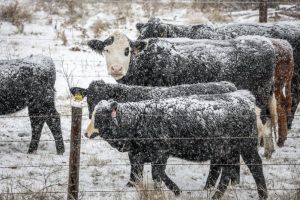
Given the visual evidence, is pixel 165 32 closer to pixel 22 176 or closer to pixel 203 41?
pixel 203 41

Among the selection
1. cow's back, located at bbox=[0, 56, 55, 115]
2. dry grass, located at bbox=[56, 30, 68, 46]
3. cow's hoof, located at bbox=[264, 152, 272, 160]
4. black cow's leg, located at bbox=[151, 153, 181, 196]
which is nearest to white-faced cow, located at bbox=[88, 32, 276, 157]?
cow's hoof, located at bbox=[264, 152, 272, 160]

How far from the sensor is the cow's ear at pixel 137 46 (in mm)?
7586

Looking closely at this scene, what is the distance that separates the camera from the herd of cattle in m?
5.54

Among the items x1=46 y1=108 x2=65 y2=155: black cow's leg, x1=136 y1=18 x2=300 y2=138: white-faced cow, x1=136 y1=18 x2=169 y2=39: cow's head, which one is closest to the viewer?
x1=46 y1=108 x2=65 y2=155: black cow's leg

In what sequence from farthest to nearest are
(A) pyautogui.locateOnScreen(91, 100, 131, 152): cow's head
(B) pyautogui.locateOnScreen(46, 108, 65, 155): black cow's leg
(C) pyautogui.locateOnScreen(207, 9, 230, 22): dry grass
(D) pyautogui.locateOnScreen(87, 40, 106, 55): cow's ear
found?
(C) pyautogui.locateOnScreen(207, 9, 230, 22): dry grass, (D) pyautogui.locateOnScreen(87, 40, 106, 55): cow's ear, (B) pyautogui.locateOnScreen(46, 108, 65, 155): black cow's leg, (A) pyautogui.locateOnScreen(91, 100, 131, 152): cow's head

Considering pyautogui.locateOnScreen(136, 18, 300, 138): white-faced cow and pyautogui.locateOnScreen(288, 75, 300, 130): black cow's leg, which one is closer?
pyautogui.locateOnScreen(288, 75, 300, 130): black cow's leg

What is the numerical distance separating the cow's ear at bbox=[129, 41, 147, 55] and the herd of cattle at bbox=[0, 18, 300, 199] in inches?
0.7

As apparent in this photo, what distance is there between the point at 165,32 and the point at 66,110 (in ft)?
7.90

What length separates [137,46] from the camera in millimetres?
7633

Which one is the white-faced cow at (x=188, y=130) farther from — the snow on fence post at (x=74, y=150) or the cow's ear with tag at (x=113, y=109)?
the snow on fence post at (x=74, y=150)

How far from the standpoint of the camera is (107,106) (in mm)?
5625

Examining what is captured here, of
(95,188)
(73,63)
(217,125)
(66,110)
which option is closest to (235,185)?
(217,125)

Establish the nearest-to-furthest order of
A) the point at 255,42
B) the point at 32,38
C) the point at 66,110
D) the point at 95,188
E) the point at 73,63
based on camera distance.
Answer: the point at 95,188 → the point at 255,42 → the point at 66,110 → the point at 73,63 → the point at 32,38

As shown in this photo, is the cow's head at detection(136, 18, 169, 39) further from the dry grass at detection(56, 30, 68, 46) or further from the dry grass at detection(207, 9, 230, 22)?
the dry grass at detection(207, 9, 230, 22)
